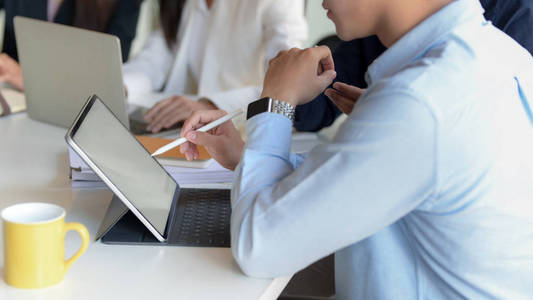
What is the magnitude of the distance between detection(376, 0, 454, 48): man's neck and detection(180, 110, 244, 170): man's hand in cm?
32

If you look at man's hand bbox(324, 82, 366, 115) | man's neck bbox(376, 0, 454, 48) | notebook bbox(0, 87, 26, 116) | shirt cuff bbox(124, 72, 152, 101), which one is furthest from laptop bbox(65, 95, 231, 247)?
shirt cuff bbox(124, 72, 152, 101)

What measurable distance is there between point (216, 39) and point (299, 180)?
1.63 m

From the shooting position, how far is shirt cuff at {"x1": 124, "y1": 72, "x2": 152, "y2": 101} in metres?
1.97

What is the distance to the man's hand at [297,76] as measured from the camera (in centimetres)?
95

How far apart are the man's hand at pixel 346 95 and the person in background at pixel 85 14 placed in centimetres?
147

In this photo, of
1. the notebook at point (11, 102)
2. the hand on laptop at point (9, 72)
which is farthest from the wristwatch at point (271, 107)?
the hand on laptop at point (9, 72)

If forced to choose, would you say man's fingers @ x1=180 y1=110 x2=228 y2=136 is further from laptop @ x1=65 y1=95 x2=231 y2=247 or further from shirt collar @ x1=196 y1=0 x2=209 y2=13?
shirt collar @ x1=196 y1=0 x2=209 y2=13

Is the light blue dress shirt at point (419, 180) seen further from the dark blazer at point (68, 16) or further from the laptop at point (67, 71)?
the dark blazer at point (68, 16)

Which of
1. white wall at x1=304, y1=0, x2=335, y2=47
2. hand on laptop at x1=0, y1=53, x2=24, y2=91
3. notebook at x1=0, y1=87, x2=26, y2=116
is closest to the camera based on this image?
notebook at x1=0, y1=87, x2=26, y2=116

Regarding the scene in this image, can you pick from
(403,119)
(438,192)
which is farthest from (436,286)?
(403,119)

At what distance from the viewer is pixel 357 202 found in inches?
29.3

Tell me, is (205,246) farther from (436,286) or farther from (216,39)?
(216,39)

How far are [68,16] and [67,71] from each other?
3.54ft

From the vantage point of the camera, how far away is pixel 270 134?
0.88m
